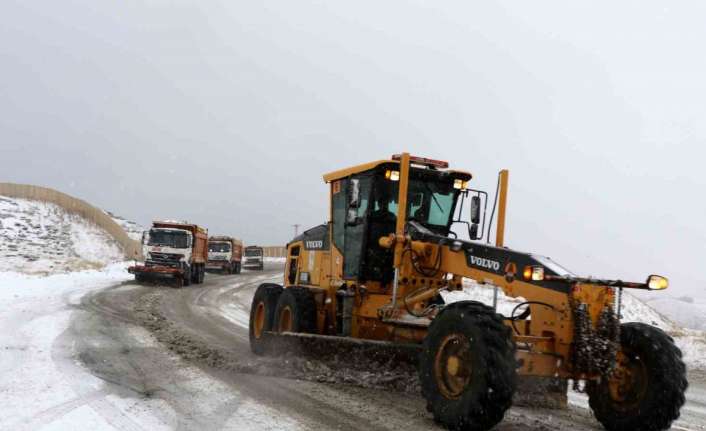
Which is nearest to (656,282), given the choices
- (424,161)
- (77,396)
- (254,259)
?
(424,161)

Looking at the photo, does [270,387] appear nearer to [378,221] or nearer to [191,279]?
[378,221]

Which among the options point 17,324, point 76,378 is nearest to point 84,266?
point 17,324

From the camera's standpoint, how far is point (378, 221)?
808 cm

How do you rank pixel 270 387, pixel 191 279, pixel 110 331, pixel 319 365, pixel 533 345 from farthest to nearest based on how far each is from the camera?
pixel 191 279, pixel 110 331, pixel 319 365, pixel 270 387, pixel 533 345

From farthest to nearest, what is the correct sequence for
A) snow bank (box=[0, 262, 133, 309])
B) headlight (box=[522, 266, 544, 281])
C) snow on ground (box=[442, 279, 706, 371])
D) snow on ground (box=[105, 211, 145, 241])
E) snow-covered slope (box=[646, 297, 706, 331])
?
snow on ground (box=[105, 211, 145, 241]), snow-covered slope (box=[646, 297, 706, 331]), snow bank (box=[0, 262, 133, 309]), snow on ground (box=[442, 279, 706, 371]), headlight (box=[522, 266, 544, 281])

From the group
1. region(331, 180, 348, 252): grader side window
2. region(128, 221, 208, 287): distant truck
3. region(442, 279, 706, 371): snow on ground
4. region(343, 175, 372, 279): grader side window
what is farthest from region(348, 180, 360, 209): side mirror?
region(128, 221, 208, 287): distant truck

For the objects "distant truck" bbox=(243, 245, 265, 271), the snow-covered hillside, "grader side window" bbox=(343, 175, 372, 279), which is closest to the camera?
"grader side window" bbox=(343, 175, 372, 279)

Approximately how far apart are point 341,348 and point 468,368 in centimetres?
269

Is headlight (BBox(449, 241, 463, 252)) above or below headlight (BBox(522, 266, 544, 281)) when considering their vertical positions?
above

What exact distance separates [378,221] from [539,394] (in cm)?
303

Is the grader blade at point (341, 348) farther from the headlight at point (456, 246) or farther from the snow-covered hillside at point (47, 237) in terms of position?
the snow-covered hillside at point (47, 237)

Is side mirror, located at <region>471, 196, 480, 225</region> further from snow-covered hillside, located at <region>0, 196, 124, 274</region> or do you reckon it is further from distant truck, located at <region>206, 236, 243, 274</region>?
distant truck, located at <region>206, 236, 243, 274</region>

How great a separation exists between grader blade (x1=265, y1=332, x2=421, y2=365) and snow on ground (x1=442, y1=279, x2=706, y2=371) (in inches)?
84.5

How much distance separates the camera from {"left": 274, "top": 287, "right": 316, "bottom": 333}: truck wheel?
8414 mm
